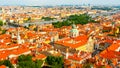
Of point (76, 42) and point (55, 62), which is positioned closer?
point (55, 62)

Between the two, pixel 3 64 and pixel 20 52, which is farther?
pixel 20 52

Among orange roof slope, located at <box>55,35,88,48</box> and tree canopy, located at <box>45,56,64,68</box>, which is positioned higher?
tree canopy, located at <box>45,56,64,68</box>

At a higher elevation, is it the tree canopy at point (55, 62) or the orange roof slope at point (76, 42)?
the tree canopy at point (55, 62)

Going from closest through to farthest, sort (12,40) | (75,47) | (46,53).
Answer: (46,53), (75,47), (12,40)

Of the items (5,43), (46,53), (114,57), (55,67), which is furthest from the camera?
(5,43)

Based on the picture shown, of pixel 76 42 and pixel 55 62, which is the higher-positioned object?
pixel 55 62

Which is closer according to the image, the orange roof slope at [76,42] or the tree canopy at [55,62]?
the tree canopy at [55,62]

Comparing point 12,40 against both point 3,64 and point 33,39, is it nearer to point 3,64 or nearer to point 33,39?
point 33,39

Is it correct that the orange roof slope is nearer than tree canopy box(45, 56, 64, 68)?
No

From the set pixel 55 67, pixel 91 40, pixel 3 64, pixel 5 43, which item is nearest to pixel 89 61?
pixel 55 67

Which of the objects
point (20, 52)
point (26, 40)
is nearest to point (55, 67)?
point (20, 52)
